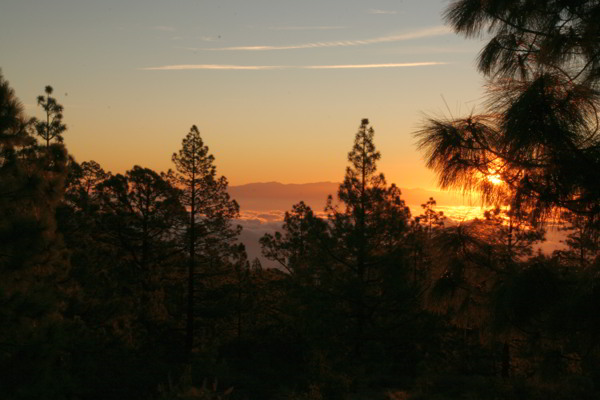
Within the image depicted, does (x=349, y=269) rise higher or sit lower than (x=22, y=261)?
lower

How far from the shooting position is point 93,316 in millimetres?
20500

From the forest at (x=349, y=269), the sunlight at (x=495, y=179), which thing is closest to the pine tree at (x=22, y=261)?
the forest at (x=349, y=269)

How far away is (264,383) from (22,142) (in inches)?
536

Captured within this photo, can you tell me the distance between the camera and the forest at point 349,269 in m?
6.27

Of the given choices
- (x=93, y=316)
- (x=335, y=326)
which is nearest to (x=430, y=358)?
(x=335, y=326)

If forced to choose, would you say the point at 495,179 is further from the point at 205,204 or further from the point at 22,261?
the point at 205,204

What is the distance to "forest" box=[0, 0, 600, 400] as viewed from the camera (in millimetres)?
6270

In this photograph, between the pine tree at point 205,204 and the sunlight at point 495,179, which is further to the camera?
the pine tree at point 205,204

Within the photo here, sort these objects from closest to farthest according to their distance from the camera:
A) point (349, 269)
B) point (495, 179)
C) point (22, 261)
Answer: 1. point (495, 179)
2. point (22, 261)
3. point (349, 269)

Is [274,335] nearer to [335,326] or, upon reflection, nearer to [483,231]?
[335,326]

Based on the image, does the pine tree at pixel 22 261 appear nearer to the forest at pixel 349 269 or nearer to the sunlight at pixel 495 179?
the forest at pixel 349 269

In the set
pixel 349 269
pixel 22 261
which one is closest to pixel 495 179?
pixel 22 261

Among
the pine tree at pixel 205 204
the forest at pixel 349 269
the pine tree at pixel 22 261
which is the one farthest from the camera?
the pine tree at pixel 205 204

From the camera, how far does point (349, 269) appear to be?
24.3 metres
